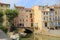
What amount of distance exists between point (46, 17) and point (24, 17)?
0.57 metres

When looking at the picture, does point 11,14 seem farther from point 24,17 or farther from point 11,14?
point 24,17

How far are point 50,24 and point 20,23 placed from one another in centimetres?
80

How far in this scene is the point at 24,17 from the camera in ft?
17.0

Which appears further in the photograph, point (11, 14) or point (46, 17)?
point (46, 17)

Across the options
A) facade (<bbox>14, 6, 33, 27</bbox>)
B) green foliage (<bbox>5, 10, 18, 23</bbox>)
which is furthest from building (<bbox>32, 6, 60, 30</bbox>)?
Answer: green foliage (<bbox>5, 10, 18, 23</bbox>)

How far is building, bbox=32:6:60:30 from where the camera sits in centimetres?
476

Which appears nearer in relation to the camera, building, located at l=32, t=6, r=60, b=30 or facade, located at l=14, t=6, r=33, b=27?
building, located at l=32, t=6, r=60, b=30

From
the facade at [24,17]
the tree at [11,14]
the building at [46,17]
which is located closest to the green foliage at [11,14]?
the tree at [11,14]

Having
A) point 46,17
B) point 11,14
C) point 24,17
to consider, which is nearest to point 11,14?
point 11,14

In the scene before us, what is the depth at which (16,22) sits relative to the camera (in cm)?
519

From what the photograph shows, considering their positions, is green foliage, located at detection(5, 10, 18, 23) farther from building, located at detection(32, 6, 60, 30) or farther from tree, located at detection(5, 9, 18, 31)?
building, located at detection(32, 6, 60, 30)

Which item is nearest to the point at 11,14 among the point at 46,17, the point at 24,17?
the point at 24,17

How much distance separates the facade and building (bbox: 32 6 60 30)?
0.71 ft

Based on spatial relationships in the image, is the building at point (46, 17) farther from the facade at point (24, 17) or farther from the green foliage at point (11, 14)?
the green foliage at point (11, 14)
